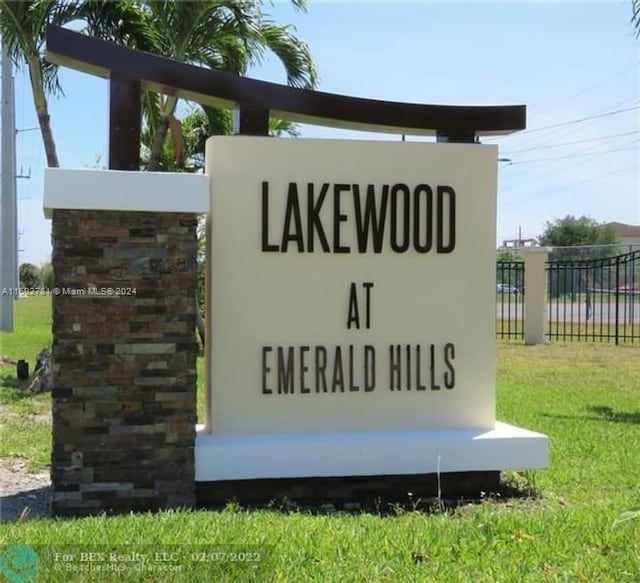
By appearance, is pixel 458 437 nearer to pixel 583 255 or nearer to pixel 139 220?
pixel 139 220

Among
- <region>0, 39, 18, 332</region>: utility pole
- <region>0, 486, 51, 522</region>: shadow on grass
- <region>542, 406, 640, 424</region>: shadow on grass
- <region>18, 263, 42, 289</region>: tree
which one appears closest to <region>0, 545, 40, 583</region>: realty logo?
<region>0, 486, 51, 522</region>: shadow on grass

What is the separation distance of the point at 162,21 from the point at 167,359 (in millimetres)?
6182

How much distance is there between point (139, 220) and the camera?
203 inches

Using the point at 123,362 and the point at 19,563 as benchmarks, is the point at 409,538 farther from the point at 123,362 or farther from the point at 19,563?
the point at 123,362

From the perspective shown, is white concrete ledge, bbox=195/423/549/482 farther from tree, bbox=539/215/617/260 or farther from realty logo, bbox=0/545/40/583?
tree, bbox=539/215/617/260

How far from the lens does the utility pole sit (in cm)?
2091

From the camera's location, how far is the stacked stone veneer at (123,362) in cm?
503

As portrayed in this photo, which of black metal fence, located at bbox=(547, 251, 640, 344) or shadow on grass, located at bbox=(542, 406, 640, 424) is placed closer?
shadow on grass, located at bbox=(542, 406, 640, 424)

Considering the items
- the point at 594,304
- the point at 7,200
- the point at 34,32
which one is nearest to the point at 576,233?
the point at 594,304

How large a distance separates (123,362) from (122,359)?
20 millimetres

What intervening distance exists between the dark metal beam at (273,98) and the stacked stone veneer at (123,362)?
1001 mm

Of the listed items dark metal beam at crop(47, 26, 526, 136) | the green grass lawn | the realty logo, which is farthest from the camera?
dark metal beam at crop(47, 26, 526, 136)

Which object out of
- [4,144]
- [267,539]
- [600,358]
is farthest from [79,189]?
[4,144]

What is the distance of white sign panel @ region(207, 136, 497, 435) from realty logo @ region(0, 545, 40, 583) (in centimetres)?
201
